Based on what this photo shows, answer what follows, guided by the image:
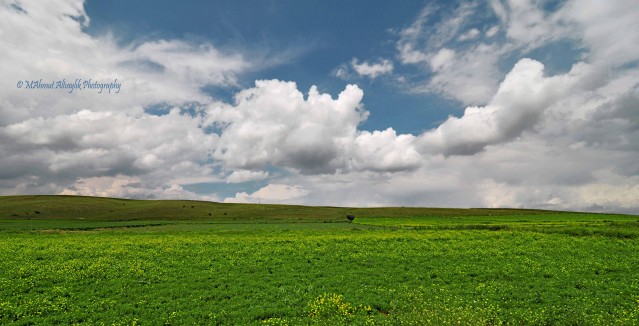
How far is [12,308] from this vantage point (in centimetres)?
2094

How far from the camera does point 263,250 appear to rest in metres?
39.2

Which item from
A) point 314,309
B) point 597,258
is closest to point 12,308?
point 314,309

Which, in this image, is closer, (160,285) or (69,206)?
(160,285)

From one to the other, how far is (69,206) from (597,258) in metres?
193

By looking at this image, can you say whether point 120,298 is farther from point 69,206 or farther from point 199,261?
point 69,206

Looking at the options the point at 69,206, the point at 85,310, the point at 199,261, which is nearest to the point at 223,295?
the point at 85,310

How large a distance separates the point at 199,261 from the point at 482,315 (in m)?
25.7

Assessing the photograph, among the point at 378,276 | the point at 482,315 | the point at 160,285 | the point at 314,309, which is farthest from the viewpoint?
the point at 378,276

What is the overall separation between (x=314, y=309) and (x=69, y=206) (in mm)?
182890

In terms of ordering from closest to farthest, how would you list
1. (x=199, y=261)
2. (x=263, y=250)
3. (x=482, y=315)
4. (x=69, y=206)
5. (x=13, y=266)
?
(x=482, y=315) → (x=13, y=266) → (x=199, y=261) → (x=263, y=250) → (x=69, y=206)

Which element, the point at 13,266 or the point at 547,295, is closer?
the point at 547,295

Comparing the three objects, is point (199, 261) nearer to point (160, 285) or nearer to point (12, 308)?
point (160, 285)

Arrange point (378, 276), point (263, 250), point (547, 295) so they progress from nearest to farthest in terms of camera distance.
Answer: point (547, 295) < point (378, 276) < point (263, 250)

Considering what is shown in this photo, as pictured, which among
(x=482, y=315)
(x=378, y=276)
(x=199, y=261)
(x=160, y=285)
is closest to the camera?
(x=482, y=315)
